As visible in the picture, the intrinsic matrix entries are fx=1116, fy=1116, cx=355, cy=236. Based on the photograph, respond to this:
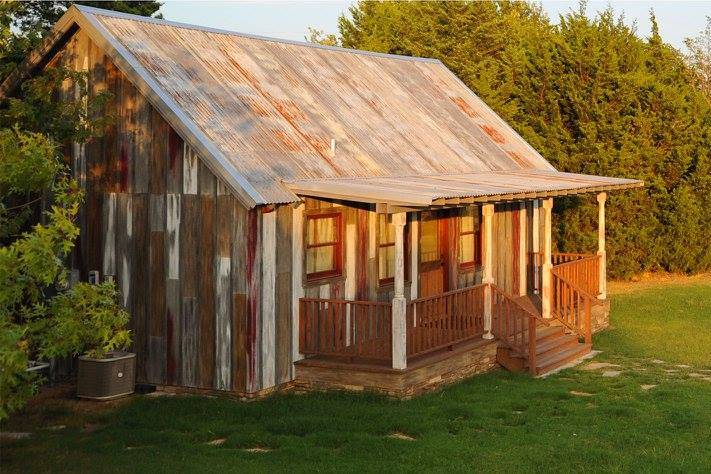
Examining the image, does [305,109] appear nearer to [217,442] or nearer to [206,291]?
[206,291]

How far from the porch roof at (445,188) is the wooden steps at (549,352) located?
257cm

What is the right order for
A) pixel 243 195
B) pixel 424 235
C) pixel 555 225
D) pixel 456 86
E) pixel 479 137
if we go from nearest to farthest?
1. pixel 243 195
2. pixel 424 235
3. pixel 479 137
4. pixel 456 86
5. pixel 555 225

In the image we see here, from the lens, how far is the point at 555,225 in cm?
3142

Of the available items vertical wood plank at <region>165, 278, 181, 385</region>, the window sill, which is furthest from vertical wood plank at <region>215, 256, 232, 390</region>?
the window sill

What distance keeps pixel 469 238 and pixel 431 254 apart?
1.57 m

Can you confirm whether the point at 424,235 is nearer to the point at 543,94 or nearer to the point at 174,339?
the point at 174,339

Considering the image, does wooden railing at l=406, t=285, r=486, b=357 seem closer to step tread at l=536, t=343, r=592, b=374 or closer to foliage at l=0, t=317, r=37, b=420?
step tread at l=536, t=343, r=592, b=374

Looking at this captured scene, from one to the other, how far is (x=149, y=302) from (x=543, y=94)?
19.0 m

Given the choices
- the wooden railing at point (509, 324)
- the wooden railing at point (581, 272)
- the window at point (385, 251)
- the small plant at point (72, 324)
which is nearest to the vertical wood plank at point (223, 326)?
the small plant at point (72, 324)

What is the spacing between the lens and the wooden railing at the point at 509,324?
18266 mm

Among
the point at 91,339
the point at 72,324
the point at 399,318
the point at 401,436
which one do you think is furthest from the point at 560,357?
the point at 72,324

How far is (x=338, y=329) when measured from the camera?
16.4 m

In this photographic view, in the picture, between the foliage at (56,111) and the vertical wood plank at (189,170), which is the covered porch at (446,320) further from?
the foliage at (56,111)

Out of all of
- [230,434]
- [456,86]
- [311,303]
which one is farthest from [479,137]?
[230,434]
